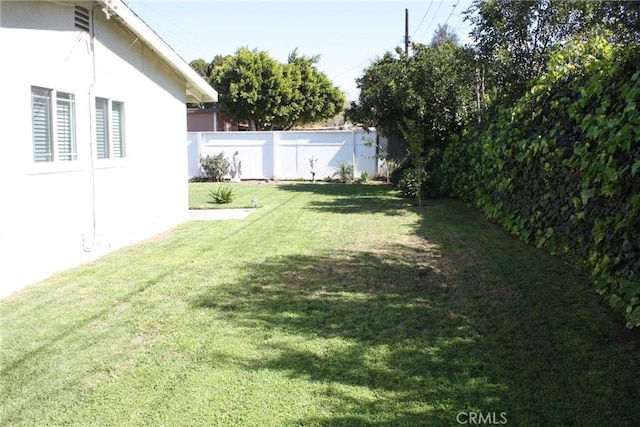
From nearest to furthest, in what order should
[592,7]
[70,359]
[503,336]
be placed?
[70,359] < [503,336] < [592,7]

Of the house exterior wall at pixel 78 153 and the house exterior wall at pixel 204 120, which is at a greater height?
the house exterior wall at pixel 204 120

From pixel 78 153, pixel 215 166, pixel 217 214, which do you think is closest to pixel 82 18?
pixel 78 153

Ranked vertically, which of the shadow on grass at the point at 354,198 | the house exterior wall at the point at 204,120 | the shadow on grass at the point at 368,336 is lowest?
the shadow on grass at the point at 368,336

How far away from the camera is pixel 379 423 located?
324 cm

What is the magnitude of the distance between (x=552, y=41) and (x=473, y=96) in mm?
4476

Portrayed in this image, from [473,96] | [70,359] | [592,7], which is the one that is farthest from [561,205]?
[473,96]

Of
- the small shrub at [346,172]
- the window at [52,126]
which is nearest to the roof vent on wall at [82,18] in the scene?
the window at [52,126]

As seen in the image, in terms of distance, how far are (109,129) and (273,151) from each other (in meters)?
13.9

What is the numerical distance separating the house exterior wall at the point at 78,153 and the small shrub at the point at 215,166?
34.2ft

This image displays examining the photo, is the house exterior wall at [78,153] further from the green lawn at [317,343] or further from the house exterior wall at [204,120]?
the house exterior wall at [204,120]

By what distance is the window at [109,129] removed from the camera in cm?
823

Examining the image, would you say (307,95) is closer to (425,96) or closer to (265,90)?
(265,90)

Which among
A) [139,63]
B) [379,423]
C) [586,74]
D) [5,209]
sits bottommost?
[379,423]

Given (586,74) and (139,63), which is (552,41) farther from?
(139,63)
